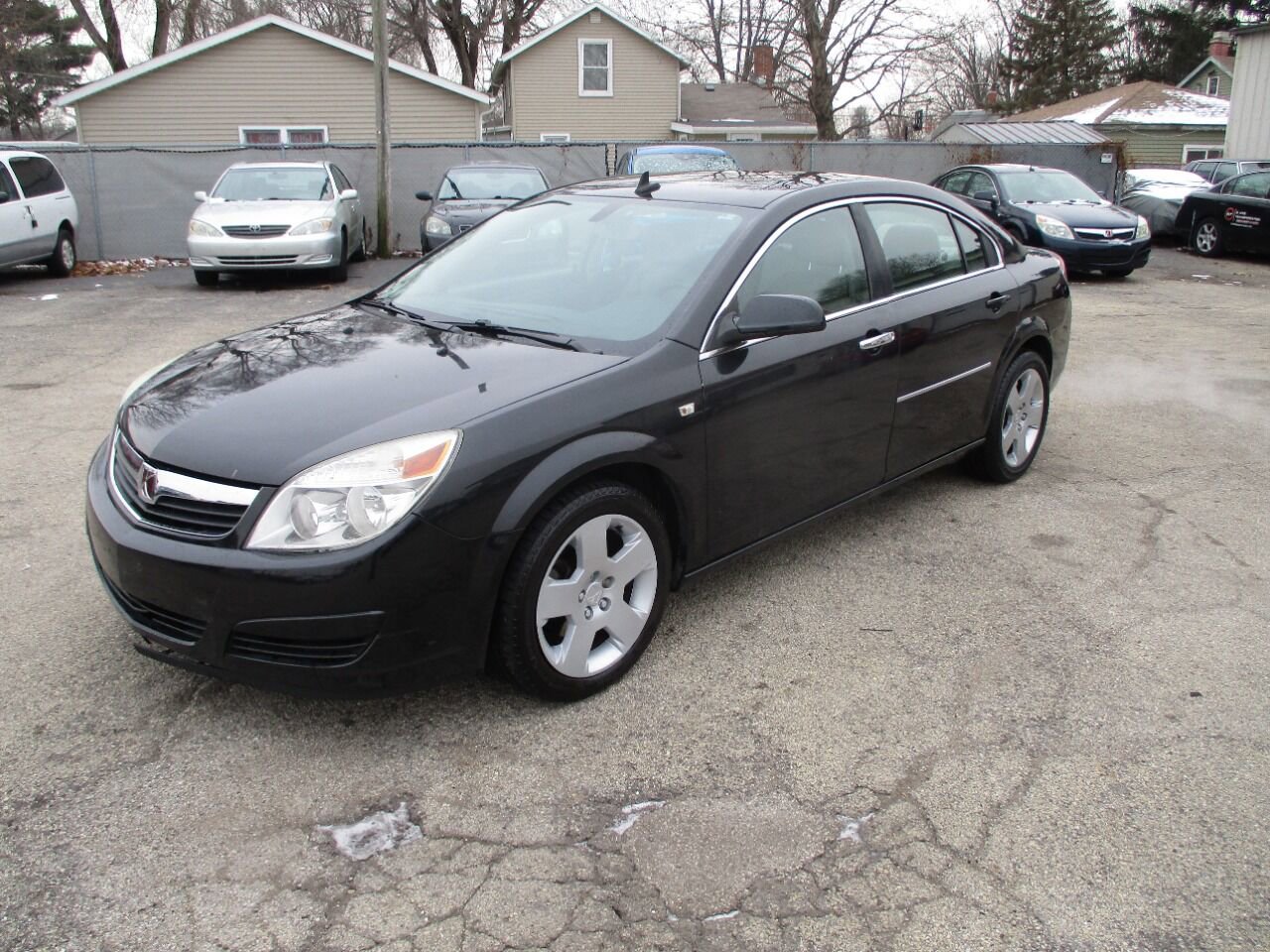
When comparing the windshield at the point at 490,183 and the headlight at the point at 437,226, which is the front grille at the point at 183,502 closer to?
the headlight at the point at 437,226

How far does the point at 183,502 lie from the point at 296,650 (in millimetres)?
547

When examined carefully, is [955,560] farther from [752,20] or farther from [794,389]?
[752,20]

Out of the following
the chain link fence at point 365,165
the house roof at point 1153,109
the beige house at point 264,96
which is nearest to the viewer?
the chain link fence at point 365,165

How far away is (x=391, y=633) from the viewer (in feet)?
9.57

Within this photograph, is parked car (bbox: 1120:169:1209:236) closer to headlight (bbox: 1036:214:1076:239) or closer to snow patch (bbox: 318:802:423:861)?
headlight (bbox: 1036:214:1076:239)

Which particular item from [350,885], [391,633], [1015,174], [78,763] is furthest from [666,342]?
[1015,174]

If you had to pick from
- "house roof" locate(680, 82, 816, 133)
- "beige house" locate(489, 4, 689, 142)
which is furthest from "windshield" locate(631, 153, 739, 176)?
"house roof" locate(680, 82, 816, 133)

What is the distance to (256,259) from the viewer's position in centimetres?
1291

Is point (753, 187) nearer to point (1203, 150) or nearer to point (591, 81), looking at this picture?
point (591, 81)

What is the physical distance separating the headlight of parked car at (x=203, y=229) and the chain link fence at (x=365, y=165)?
4.45 m

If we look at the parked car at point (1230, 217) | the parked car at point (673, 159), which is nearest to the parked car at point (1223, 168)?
the parked car at point (1230, 217)

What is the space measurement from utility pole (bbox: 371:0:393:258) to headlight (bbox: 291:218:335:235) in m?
3.21

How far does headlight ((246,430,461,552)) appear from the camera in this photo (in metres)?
2.87

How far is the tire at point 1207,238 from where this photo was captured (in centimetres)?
1766
